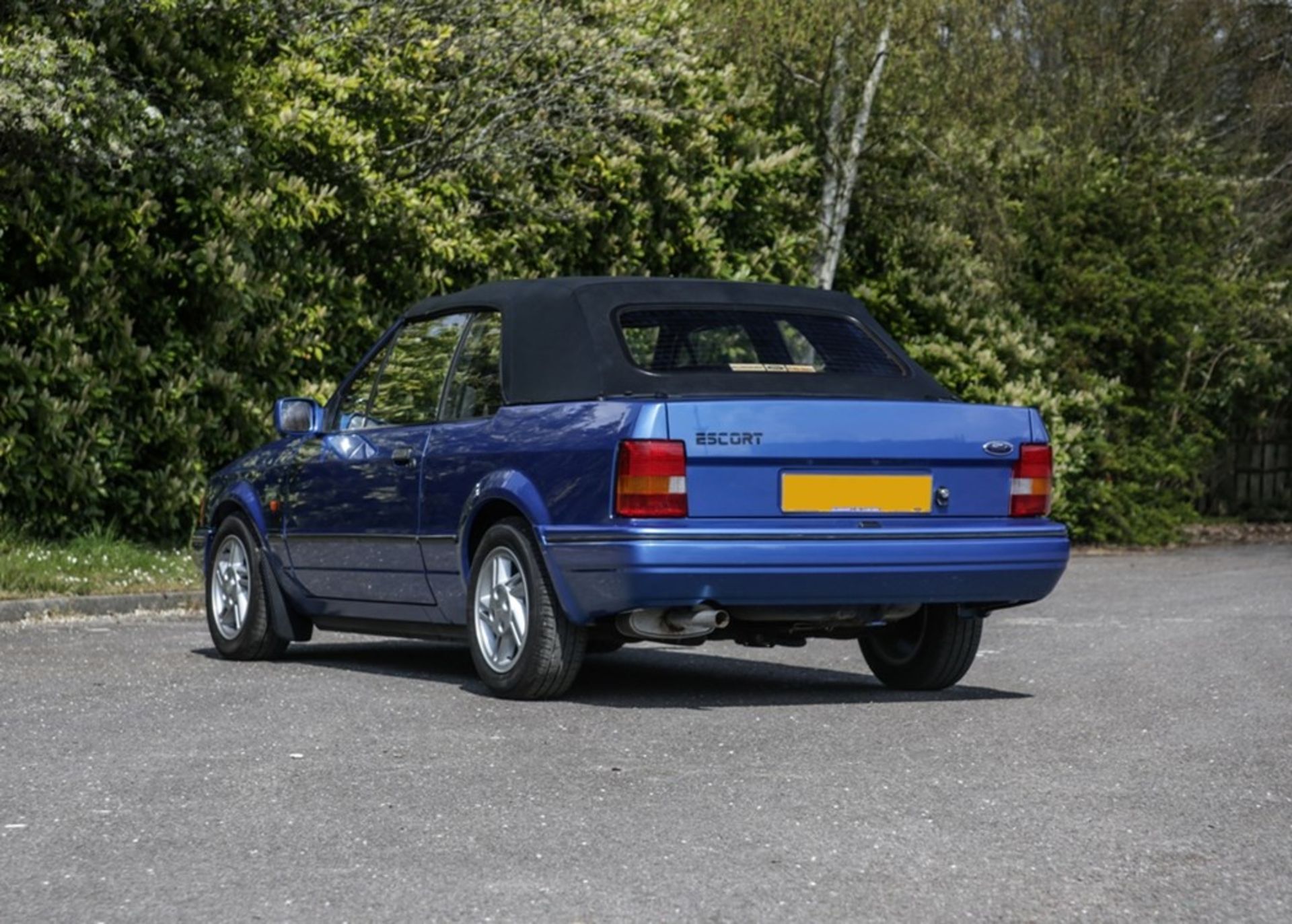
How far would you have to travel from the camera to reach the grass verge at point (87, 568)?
1381 cm

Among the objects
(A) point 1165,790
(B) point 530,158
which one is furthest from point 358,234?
(A) point 1165,790

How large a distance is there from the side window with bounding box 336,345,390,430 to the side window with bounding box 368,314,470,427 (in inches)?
2.5

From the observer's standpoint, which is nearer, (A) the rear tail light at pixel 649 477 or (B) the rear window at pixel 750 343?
(A) the rear tail light at pixel 649 477

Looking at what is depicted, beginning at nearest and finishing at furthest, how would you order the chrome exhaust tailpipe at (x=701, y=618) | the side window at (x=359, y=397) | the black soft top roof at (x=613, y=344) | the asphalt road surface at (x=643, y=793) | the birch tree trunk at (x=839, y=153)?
the asphalt road surface at (x=643, y=793) → the chrome exhaust tailpipe at (x=701, y=618) → the black soft top roof at (x=613, y=344) → the side window at (x=359, y=397) → the birch tree trunk at (x=839, y=153)

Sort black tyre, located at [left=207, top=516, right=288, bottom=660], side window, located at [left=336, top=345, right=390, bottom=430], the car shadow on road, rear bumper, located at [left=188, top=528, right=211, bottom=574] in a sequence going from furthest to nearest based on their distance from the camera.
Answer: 1. rear bumper, located at [left=188, top=528, right=211, bottom=574]
2. black tyre, located at [left=207, top=516, right=288, bottom=660]
3. side window, located at [left=336, top=345, right=390, bottom=430]
4. the car shadow on road

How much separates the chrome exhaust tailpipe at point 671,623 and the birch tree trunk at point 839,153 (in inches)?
599

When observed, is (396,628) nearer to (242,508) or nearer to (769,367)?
(242,508)

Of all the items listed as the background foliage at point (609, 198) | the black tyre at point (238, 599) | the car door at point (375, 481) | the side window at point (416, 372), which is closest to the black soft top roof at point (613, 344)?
the side window at point (416, 372)

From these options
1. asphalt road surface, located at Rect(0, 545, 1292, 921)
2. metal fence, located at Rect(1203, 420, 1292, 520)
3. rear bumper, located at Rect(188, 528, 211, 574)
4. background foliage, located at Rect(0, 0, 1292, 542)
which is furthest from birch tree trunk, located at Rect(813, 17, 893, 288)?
asphalt road surface, located at Rect(0, 545, 1292, 921)

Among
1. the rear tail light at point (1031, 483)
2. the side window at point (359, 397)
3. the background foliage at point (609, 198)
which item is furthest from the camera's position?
the background foliage at point (609, 198)

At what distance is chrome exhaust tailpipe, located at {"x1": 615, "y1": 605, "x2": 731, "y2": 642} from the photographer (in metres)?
8.05

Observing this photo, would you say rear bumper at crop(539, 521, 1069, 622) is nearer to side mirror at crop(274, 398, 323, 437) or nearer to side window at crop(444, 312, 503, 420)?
side window at crop(444, 312, 503, 420)

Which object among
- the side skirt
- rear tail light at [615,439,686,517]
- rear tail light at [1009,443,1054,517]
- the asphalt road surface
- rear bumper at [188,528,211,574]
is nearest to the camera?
the asphalt road surface

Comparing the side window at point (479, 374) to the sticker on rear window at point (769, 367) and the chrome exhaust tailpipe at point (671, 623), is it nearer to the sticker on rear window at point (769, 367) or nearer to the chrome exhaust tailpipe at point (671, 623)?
the sticker on rear window at point (769, 367)
